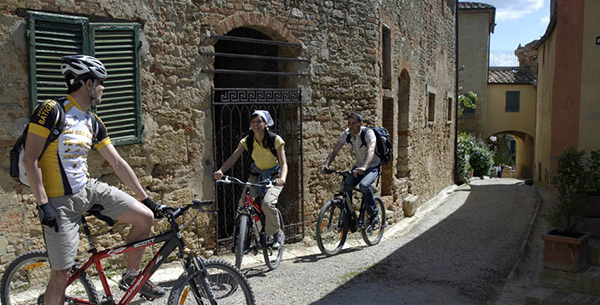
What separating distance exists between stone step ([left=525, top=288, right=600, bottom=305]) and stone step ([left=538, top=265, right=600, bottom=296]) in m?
0.08

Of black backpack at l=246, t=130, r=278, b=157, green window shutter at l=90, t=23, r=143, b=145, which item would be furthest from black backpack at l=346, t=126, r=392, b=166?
green window shutter at l=90, t=23, r=143, b=145

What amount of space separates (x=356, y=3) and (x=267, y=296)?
16.4 feet

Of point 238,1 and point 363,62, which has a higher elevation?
point 238,1

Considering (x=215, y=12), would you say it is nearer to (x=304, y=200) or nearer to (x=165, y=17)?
(x=165, y=17)

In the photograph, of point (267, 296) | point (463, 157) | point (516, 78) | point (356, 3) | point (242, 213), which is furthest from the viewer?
point (516, 78)

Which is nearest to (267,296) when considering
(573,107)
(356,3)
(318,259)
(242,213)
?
(242,213)

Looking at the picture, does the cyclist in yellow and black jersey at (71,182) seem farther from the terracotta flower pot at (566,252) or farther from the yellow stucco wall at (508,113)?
the yellow stucco wall at (508,113)

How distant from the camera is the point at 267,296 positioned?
4895 mm

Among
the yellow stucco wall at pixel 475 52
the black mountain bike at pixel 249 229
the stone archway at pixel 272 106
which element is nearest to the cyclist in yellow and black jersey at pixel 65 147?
the black mountain bike at pixel 249 229

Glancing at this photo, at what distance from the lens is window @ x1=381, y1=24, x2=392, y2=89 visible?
9.49m

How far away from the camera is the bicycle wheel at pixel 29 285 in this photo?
11.8ft

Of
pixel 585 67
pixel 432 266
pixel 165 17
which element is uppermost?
pixel 165 17

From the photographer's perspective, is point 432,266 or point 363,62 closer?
point 432,266

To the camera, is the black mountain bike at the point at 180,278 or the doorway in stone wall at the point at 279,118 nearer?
the black mountain bike at the point at 180,278
